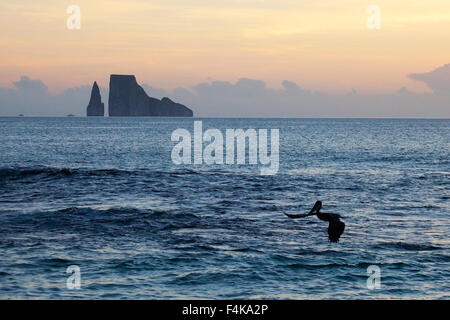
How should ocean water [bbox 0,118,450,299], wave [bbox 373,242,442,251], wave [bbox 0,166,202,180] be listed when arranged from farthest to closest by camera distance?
1. wave [bbox 0,166,202,180]
2. wave [bbox 373,242,442,251]
3. ocean water [bbox 0,118,450,299]

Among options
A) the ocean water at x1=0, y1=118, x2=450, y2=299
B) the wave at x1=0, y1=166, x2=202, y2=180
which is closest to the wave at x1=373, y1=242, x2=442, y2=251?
the ocean water at x1=0, y1=118, x2=450, y2=299

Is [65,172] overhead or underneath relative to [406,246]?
overhead

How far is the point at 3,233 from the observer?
82.2 ft

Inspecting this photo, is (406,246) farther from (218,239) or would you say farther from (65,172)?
(65,172)

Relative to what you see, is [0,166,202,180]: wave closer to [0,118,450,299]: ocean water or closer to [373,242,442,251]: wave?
[0,118,450,299]: ocean water

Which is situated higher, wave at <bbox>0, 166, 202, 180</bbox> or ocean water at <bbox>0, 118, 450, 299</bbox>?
wave at <bbox>0, 166, 202, 180</bbox>

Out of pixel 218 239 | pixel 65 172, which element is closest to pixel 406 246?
pixel 218 239

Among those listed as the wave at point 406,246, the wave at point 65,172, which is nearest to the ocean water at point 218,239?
the wave at point 406,246

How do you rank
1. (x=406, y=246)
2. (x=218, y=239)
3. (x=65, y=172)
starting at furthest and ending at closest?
(x=65, y=172), (x=218, y=239), (x=406, y=246)

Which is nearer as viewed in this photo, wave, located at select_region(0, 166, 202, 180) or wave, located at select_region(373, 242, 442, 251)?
wave, located at select_region(373, 242, 442, 251)

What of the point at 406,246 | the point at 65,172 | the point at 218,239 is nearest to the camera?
the point at 406,246
